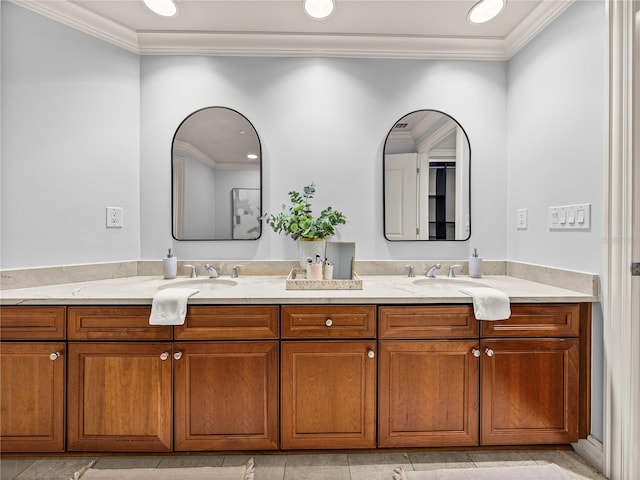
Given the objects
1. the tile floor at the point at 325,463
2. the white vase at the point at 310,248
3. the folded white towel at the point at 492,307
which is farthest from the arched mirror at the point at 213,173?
the folded white towel at the point at 492,307

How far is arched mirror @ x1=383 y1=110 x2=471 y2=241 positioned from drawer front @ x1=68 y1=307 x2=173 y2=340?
4.91 ft

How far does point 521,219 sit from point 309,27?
1.81m

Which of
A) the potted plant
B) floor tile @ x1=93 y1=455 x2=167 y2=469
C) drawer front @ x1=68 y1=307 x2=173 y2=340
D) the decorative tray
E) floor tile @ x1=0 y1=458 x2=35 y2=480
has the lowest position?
floor tile @ x1=93 y1=455 x2=167 y2=469

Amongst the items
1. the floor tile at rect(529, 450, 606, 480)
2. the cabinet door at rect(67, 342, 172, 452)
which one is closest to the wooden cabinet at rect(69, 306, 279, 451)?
the cabinet door at rect(67, 342, 172, 452)

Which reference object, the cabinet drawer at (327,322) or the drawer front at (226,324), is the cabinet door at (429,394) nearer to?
the cabinet drawer at (327,322)

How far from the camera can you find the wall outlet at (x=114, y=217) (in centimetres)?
214

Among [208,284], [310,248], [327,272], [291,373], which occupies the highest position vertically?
[310,248]

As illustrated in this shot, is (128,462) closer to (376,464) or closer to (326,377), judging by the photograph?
(326,377)

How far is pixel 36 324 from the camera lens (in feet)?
5.28

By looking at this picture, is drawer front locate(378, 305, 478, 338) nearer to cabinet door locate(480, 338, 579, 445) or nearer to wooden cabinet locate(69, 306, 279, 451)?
cabinet door locate(480, 338, 579, 445)

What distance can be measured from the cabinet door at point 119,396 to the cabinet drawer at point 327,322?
1.94 ft

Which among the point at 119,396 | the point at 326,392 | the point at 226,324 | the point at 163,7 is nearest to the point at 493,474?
the point at 326,392

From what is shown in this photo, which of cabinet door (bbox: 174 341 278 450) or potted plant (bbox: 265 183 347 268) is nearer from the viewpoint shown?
cabinet door (bbox: 174 341 278 450)

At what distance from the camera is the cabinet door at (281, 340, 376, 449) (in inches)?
64.1
